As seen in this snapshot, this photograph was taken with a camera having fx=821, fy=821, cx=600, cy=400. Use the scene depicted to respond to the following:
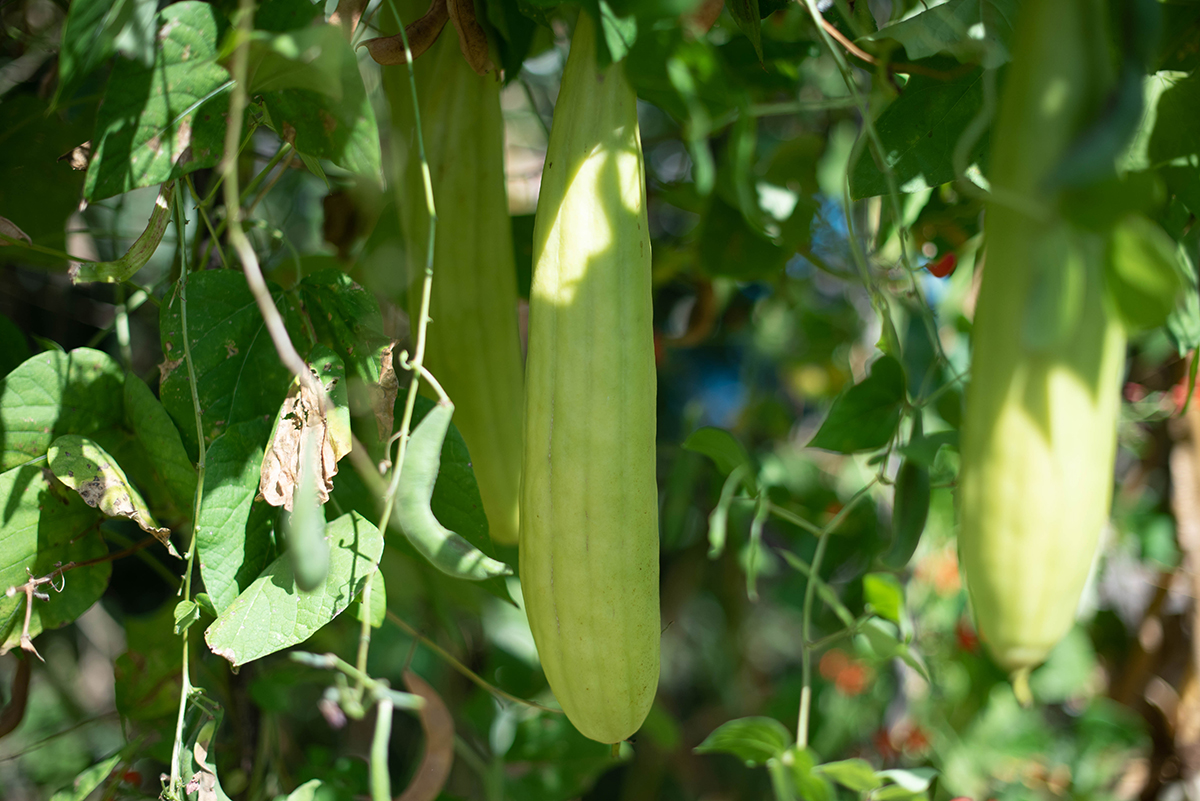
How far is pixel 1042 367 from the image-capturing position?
0.37 m

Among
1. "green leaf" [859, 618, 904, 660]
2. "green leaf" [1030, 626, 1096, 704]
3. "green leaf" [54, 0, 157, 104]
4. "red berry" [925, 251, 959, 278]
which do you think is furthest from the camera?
"green leaf" [1030, 626, 1096, 704]

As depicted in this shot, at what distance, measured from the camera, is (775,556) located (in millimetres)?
1981

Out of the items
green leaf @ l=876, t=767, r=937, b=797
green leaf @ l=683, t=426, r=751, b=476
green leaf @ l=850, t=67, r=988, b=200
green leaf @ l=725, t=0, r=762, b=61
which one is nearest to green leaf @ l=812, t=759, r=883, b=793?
green leaf @ l=876, t=767, r=937, b=797

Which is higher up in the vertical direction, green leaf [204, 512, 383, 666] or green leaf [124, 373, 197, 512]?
green leaf [124, 373, 197, 512]

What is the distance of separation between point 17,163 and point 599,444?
693 millimetres

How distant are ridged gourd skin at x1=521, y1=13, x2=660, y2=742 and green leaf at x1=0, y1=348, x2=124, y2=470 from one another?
0.36 m

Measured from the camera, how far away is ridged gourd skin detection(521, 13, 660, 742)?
0.54 metres

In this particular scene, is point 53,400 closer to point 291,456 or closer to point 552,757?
point 291,456

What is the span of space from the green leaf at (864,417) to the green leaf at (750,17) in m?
0.32

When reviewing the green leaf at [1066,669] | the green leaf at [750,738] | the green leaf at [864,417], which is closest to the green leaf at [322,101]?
the green leaf at [864,417]

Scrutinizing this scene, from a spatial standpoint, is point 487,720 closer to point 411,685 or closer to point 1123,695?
point 411,685

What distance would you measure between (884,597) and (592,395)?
53 cm

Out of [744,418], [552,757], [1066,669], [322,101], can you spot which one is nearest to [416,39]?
[322,101]

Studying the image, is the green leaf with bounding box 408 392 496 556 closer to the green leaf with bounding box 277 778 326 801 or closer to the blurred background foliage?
the blurred background foliage
